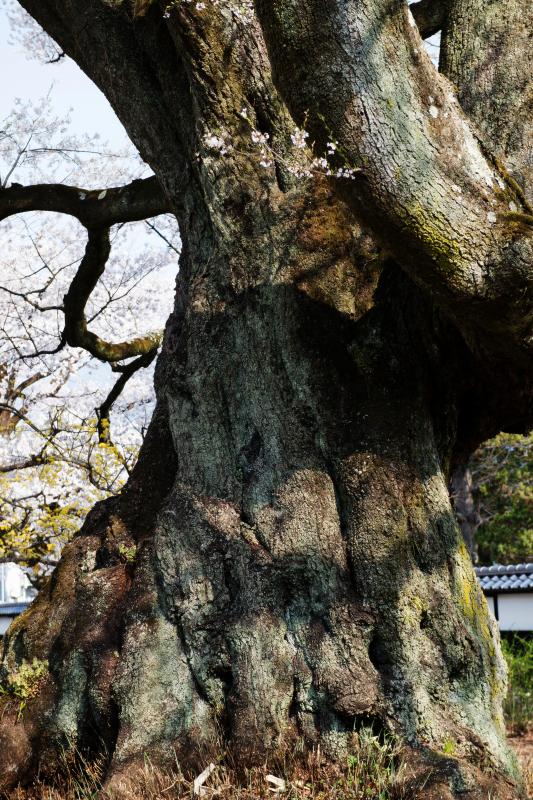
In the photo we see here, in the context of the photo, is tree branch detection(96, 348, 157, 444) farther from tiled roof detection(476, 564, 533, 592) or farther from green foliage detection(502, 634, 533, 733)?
tiled roof detection(476, 564, 533, 592)

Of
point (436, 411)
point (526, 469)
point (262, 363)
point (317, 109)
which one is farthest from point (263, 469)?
point (526, 469)

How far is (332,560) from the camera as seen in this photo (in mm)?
4312

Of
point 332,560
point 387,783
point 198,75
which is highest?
point 198,75

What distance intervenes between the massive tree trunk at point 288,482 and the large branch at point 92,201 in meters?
1.49

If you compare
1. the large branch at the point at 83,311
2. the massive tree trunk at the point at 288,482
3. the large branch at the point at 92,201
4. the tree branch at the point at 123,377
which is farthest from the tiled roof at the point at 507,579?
the large branch at the point at 92,201

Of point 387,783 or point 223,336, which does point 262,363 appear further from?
point 387,783

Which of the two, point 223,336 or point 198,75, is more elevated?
point 198,75

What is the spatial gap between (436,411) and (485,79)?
5.94 ft

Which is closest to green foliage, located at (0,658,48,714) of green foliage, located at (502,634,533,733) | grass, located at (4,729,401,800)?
grass, located at (4,729,401,800)

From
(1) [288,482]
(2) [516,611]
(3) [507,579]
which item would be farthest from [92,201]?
(3) [507,579]

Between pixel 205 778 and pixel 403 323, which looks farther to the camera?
pixel 403 323

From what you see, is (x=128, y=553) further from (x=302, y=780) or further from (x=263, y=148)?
(x=263, y=148)

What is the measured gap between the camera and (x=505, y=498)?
20781 millimetres

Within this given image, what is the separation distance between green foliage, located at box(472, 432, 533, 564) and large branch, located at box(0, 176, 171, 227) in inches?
530
